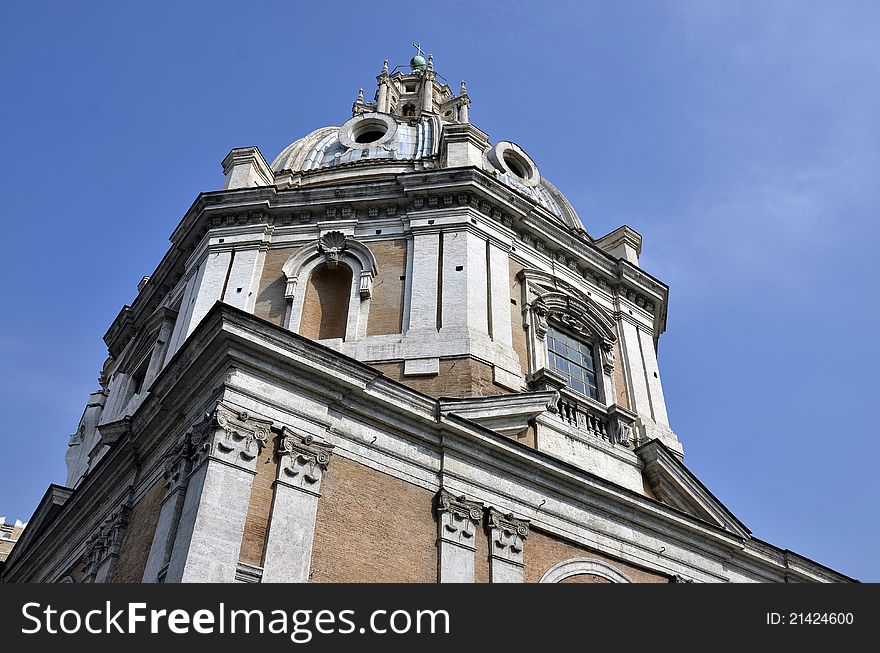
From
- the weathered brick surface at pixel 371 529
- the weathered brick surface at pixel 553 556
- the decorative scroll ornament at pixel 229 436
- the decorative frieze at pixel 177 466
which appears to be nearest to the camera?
the decorative scroll ornament at pixel 229 436

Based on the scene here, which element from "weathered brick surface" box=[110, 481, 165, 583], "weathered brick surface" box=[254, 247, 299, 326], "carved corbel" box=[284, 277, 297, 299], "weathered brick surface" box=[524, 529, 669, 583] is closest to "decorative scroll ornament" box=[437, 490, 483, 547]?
"weathered brick surface" box=[524, 529, 669, 583]

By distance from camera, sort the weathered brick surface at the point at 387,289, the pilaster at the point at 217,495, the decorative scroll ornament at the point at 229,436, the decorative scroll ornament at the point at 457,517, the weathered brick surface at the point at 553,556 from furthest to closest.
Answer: the weathered brick surface at the point at 387,289
the weathered brick surface at the point at 553,556
the decorative scroll ornament at the point at 457,517
the decorative scroll ornament at the point at 229,436
the pilaster at the point at 217,495

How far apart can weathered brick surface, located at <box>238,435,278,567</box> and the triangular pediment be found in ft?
27.7

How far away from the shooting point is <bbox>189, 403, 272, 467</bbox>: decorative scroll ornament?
41.5ft

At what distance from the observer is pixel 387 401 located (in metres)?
14.5

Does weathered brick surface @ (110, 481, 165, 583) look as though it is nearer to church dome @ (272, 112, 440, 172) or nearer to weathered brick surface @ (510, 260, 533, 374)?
weathered brick surface @ (510, 260, 533, 374)

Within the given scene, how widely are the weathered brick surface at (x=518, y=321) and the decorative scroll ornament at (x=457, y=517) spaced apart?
4.97 m

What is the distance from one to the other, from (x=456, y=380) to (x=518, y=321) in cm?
321

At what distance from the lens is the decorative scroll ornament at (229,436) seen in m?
12.6

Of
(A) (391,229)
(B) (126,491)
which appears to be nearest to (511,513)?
(B) (126,491)

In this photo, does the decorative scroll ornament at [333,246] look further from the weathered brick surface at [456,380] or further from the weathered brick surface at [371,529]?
the weathered brick surface at [371,529]

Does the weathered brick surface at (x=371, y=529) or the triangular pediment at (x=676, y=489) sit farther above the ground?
the triangular pediment at (x=676, y=489)

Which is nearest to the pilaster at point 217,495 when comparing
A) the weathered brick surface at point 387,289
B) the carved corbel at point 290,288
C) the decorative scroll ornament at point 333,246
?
the weathered brick surface at point 387,289

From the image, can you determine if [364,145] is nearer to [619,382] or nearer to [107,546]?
[619,382]
